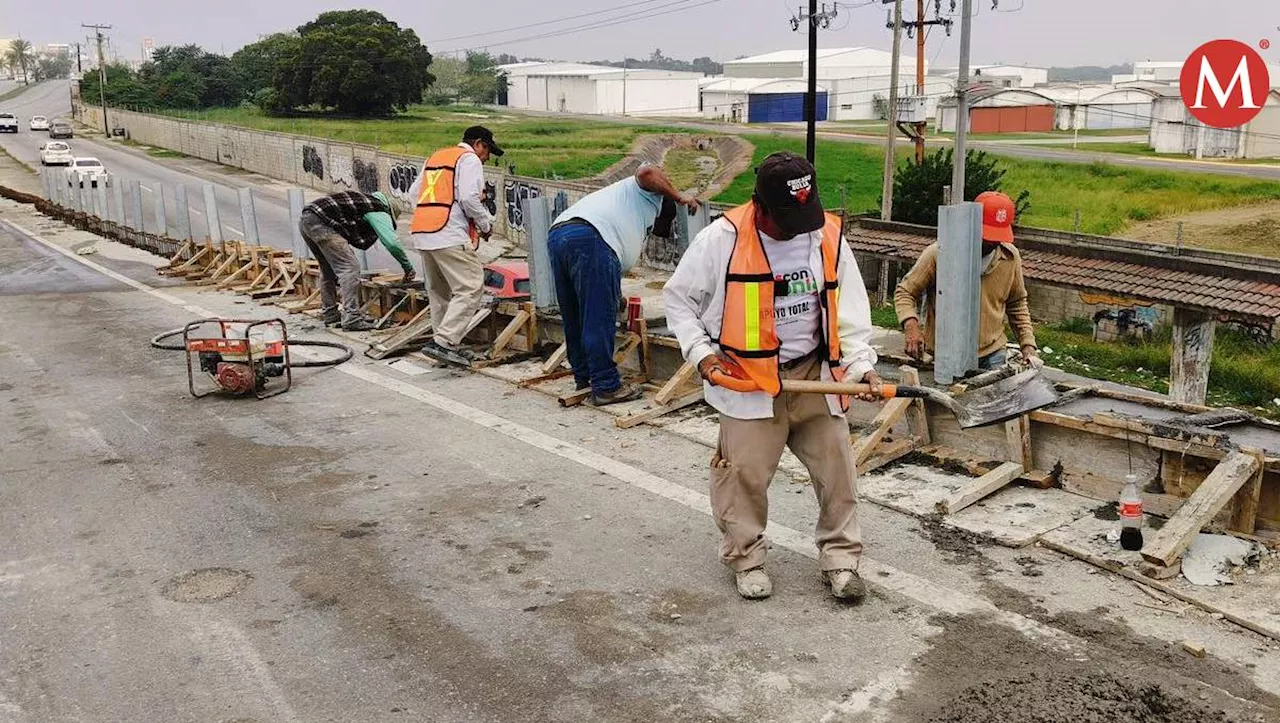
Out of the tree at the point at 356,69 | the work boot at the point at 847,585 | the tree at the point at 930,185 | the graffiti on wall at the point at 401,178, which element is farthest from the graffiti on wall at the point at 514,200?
the tree at the point at 356,69

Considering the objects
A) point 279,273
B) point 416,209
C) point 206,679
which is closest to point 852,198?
point 279,273

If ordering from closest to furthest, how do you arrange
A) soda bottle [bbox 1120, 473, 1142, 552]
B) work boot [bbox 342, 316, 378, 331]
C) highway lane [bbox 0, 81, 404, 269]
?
soda bottle [bbox 1120, 473, 1142, 552] → work boot [bbox 342, 316, 378, 331] → highway lane [bbox 0, 81, 404, 269]

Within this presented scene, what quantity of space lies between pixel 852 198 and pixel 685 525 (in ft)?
103

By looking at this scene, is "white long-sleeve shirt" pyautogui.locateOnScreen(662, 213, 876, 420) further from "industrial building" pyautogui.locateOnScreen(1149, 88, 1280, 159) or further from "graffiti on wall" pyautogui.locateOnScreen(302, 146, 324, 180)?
"industrial building" pyautogui.locateOnScreen(1149, 88, 1280, 159)

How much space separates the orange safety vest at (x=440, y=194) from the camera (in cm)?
916

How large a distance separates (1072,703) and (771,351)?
5.63 ft

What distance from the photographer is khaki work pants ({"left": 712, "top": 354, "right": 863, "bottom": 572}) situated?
4.64m

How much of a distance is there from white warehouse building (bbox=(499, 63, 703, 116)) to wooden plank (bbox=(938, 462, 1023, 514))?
325 ft

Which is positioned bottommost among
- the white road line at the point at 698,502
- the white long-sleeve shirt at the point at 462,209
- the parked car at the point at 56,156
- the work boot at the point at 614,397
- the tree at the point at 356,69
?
the white road line at the point at 698,502

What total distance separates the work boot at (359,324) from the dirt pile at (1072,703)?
8.30 meters

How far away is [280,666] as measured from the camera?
13.8ft

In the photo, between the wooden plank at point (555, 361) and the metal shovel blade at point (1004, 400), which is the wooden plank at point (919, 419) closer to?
the metal shovel blade at point (1004, 400)

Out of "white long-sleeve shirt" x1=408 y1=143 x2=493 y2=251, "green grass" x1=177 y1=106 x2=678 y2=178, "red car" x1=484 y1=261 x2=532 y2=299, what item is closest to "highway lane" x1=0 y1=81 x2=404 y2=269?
"green grass" x1=177 y1=106 x2=678 y2=178

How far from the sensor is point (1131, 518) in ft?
16.2
